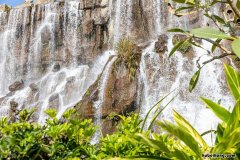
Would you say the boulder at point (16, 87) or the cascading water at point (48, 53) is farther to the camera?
the boulder at point (16, 87)

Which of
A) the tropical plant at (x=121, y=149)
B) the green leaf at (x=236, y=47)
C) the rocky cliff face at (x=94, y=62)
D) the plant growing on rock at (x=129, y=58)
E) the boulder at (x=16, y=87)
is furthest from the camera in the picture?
the boulder at (x=16, y=87)

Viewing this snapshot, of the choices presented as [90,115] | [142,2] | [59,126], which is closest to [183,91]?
[90,115]

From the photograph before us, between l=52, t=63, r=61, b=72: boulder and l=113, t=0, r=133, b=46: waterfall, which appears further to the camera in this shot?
l=52, t=63, r=61, b=72: boulder

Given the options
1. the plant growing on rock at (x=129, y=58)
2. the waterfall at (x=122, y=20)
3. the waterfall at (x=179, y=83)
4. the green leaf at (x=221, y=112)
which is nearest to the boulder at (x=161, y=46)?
the waterfall at (x=179, y=83)

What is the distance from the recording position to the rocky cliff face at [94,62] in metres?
13.7

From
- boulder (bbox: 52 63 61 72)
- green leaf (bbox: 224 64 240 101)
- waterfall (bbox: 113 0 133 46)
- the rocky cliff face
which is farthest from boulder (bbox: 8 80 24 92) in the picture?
green leaf (bbox: 224 64 240 101)

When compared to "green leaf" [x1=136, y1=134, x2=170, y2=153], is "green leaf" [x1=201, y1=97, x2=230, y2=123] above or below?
above

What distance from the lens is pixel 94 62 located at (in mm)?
21516

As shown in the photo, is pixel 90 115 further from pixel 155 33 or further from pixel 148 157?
pixel 148 157

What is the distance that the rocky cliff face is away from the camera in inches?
540

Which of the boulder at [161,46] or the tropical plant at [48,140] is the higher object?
the boulder at [161,46]

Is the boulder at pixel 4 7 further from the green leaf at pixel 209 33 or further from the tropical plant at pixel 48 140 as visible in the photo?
the green leaf at pixel 209 33

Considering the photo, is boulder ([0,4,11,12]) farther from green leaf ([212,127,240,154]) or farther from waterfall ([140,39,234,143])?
green leaf ([212,127,240,154])

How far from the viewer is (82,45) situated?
74.8 ft
